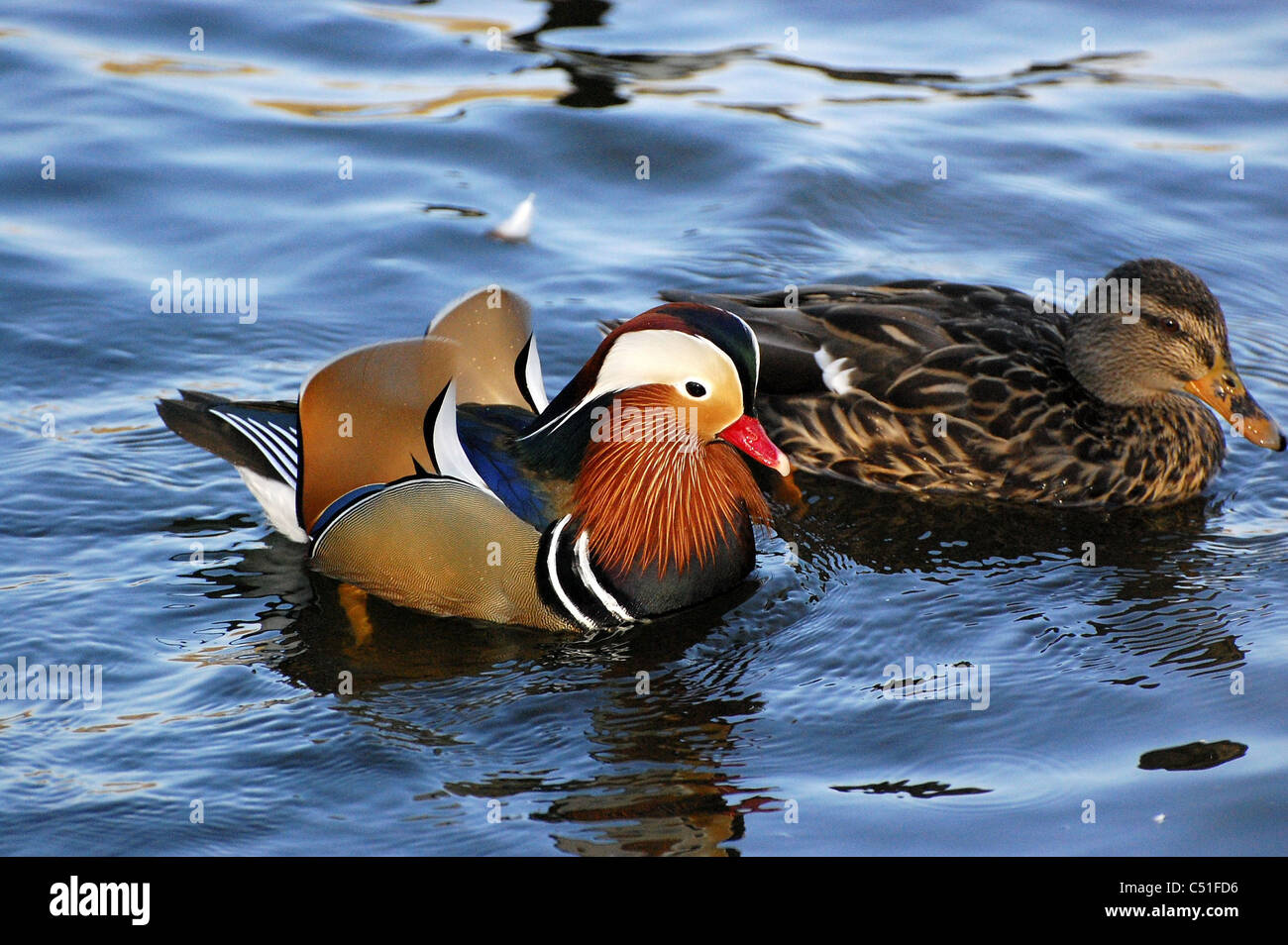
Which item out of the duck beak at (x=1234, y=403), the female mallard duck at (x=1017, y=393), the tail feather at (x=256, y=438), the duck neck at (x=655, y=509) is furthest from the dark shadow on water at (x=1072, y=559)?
the tail feather at (x=256, y=438)

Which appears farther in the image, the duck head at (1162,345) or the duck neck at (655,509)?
the duck head at (1162,345)

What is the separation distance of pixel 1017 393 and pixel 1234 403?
943 millimetres

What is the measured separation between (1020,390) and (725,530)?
1748mm

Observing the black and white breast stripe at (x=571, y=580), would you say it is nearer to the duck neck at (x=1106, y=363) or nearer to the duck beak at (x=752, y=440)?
the duck beak at (x=752, y=440)

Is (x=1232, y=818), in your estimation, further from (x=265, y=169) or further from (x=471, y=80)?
(x=471, y=80)

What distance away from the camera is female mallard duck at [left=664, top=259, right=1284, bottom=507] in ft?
23.3

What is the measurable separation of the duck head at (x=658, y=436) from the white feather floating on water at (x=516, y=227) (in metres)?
3.42

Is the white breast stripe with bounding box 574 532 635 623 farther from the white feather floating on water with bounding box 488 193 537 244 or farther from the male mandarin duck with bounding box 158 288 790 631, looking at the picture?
the white feather floating on water with bounding box 488 193 537 244

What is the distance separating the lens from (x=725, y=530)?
6.21m

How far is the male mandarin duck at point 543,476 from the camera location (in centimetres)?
Answer: 590

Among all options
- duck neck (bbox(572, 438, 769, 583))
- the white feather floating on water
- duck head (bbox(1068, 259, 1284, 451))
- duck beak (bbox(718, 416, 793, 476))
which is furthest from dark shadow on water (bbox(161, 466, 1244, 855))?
the white feather floating on water

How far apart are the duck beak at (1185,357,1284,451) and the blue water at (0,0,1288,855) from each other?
1.18 ft

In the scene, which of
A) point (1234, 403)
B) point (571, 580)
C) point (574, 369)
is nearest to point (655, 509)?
point (571, 580)

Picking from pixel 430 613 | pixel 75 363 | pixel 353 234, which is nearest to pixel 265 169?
pixel 353 234
